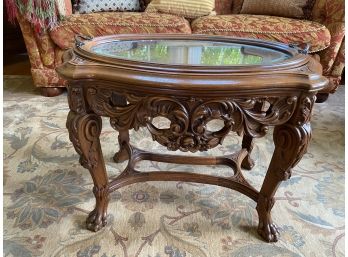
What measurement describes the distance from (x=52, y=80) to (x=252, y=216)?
1726mm

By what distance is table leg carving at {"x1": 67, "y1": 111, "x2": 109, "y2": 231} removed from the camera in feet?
3.06

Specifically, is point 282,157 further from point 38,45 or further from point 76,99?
point 38,45

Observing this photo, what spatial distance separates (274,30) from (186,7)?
27.2 inches

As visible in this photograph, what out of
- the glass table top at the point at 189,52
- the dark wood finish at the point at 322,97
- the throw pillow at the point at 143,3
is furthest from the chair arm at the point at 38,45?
the dark wood finish at the point at 322,97

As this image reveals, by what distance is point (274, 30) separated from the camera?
2.01 meters

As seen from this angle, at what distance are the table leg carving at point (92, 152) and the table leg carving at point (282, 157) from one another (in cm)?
56

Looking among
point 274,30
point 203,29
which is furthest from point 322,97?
point 203,29

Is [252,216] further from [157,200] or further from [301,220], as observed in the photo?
[157,200]

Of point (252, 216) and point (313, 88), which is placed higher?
point (313, 88)

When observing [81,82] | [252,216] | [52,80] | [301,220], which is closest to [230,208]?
[252,216]

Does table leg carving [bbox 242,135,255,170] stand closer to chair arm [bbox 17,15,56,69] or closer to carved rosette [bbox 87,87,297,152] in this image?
carved rosette [bbox 87,87,297,152]

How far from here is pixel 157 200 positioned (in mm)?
1271

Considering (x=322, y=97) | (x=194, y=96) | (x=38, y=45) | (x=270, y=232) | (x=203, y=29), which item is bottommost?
(x=322, y=97)

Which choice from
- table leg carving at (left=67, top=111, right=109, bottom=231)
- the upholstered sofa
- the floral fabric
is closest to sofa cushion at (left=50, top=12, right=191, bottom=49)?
the upholstered sofa
